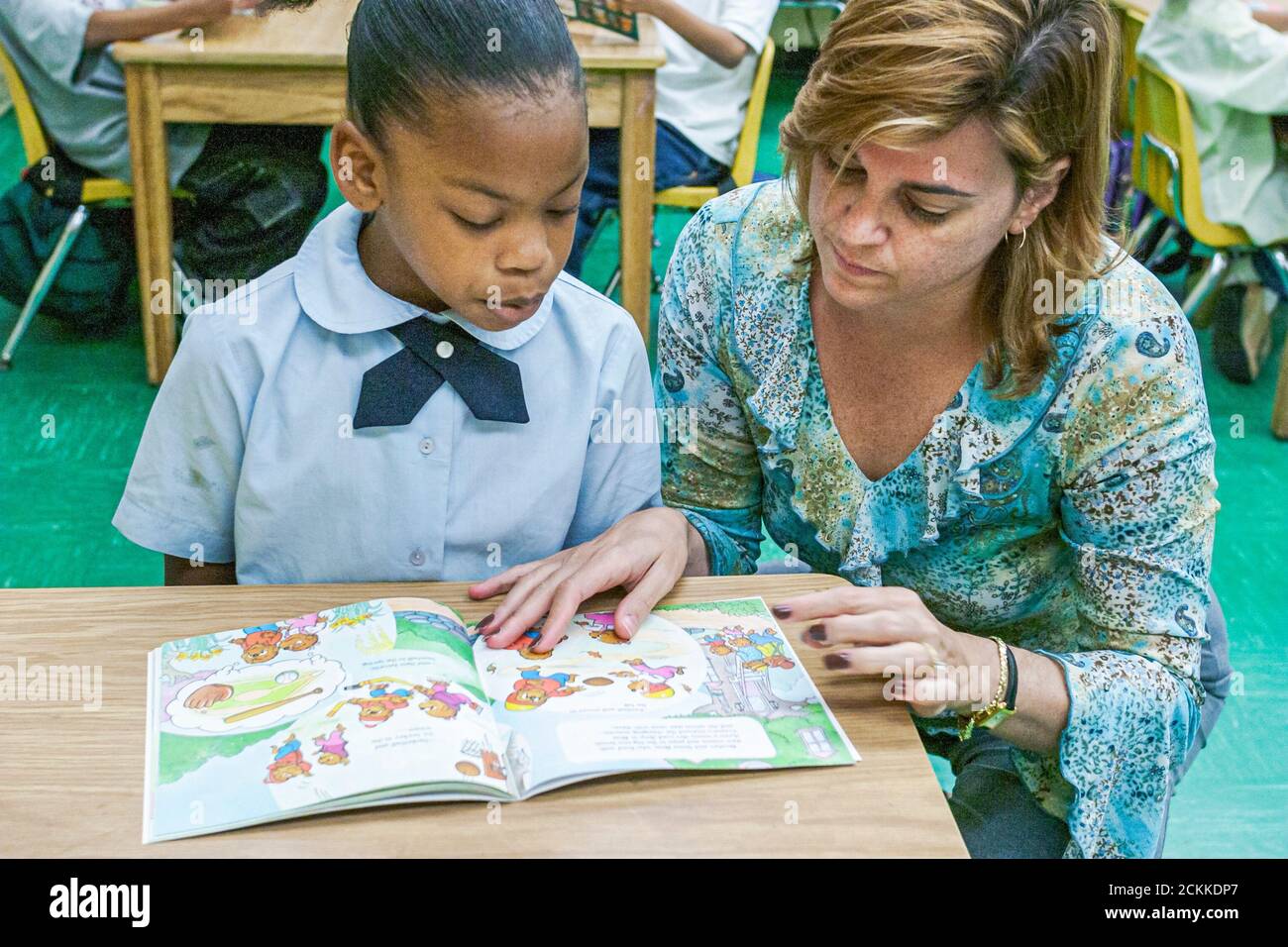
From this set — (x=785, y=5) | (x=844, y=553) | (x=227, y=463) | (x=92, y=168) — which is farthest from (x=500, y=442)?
(x=785, y=5)

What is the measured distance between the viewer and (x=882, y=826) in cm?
91

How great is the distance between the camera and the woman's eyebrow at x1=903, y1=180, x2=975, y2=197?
120cm

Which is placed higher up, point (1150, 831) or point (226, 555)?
point (226, 555)

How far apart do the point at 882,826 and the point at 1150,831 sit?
522 millimetres

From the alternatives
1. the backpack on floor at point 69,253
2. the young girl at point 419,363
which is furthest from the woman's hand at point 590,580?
the backpack on floor at point 69,253

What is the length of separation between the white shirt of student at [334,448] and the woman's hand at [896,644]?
1.02 ft

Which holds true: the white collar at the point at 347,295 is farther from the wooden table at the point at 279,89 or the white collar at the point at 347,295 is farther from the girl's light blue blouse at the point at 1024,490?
the wooden table at the point at 279,89

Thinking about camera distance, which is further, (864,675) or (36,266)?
(36,266)

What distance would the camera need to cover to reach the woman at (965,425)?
1186 millimetres

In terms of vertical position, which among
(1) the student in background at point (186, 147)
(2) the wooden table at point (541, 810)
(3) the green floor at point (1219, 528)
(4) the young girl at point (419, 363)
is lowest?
(3) the green floor at point (1219, 528)

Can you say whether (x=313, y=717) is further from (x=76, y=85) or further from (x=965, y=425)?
(x=76, y=85)

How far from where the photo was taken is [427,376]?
123cm

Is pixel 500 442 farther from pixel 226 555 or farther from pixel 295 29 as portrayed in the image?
pixel 295 29
